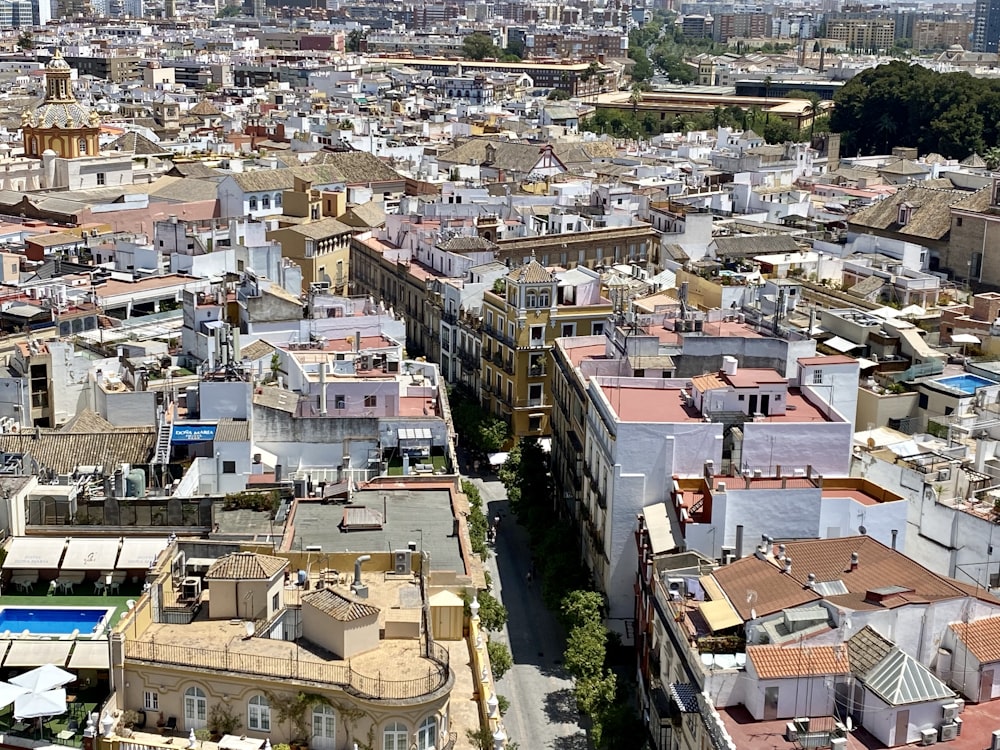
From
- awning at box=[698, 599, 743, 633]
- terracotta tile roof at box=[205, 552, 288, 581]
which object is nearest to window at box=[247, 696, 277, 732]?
terracotta tile roof at box=[205, 552, 288, 581]

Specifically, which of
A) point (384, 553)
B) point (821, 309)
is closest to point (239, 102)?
point (821, 309)

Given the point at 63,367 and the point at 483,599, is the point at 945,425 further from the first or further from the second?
the point at 63,367

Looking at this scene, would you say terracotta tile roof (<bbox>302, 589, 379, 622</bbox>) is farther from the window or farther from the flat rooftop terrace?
the flat rooftop terrace

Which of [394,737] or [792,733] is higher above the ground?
[394,737]

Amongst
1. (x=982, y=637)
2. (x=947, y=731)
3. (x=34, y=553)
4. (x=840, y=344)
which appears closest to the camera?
(x=947, y=731)

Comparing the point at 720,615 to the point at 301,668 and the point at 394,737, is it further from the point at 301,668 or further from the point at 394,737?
the point at 301,668

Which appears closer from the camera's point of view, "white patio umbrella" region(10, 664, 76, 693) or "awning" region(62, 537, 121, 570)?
"white patio umbrella" region(10, 664, 76, 693)

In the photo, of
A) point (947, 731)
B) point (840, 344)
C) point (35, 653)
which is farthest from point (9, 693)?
point (840, 344)
